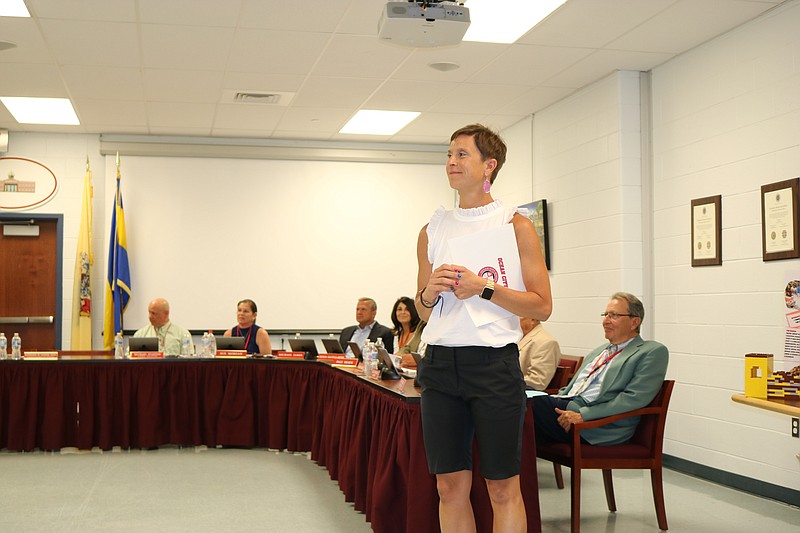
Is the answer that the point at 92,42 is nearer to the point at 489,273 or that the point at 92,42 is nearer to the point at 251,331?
the point at 251,331

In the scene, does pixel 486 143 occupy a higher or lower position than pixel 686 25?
lower

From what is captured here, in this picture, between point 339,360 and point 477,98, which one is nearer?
point 339,360

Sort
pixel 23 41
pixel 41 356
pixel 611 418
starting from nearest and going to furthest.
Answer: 1. pixel 611 418
2. pixel 23 41
3. pixel 41 356

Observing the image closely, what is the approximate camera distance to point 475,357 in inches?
91.3

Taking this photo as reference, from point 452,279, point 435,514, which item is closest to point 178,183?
point 435,514

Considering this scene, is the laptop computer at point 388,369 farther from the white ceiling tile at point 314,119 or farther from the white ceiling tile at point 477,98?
the white ceiling tile at point 314,119

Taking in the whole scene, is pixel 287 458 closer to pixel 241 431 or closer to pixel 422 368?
pixel 241 431

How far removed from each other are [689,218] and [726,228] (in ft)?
1.40

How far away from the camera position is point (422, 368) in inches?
96.7

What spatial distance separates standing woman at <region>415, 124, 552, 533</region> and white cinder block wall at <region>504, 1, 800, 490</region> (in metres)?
3.01

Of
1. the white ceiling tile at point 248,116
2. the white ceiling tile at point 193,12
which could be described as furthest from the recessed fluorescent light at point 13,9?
the white ceiling tile at point 248,116

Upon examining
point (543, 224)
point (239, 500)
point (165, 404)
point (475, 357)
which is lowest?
point (239, 500)

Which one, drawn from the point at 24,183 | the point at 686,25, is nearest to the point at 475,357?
the point at 686,25

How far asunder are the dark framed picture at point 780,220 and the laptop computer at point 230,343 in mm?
3915
